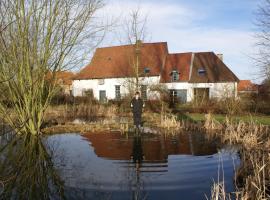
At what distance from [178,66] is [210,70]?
3.88 meters

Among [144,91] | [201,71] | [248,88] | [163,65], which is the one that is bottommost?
[144,91]

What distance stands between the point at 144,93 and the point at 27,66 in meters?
→ 21.3

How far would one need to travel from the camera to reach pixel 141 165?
30.1 ft

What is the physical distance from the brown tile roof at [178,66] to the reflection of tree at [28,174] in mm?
29641

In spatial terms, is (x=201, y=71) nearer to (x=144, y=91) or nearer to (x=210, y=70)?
(x=210, y=70)

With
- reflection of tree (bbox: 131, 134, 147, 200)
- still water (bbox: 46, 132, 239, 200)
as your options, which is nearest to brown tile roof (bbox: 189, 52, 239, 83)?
still water (bbox: 46, 132, 239, 200)

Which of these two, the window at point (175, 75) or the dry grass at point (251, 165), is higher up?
the window at point (175, 75)

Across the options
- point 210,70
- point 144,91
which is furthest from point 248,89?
point 144,91

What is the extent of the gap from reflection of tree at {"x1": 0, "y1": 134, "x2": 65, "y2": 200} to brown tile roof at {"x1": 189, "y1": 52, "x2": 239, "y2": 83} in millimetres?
29579

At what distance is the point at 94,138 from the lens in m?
14.4

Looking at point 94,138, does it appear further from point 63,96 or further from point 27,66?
point 63,96

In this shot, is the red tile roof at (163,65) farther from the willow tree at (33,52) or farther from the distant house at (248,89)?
the willow tree at (33,52)

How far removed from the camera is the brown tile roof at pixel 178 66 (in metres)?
40.2

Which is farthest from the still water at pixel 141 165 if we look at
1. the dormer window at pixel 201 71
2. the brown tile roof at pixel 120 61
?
the brown tile roof at pixel 120 61
